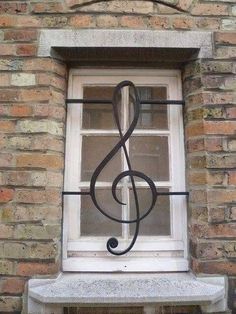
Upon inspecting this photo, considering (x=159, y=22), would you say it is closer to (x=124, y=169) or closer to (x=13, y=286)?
(x=124, y=169)

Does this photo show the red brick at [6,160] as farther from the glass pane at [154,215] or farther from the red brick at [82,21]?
the red brick at [82,21]

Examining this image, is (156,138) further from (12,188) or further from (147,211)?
(12,188)

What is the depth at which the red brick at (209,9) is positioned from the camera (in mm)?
1894

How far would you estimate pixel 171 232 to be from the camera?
1.88 meters

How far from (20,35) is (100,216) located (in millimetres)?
1150

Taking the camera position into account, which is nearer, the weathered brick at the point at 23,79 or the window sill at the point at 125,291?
the window sill at the point at 125,291

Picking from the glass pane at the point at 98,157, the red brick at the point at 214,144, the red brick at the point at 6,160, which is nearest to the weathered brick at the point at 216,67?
the red brick at the point at 214,144

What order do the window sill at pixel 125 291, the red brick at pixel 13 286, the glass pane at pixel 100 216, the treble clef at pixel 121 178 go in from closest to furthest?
1. the window sill at pixel 125 291
2. the red brick at pixel 13 286
3. the treble clef at pixel 121 178
4. the glass pane at pixel 100 216

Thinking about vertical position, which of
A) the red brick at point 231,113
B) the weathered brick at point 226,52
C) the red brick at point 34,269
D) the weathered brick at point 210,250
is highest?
the weathered brick at point 226,52

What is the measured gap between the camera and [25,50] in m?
1.85

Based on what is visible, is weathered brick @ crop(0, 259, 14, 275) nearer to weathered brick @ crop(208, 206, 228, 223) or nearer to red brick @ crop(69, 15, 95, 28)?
weathered brick @ crop(208, 206, 228, 223)

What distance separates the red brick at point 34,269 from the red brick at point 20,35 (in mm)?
1256

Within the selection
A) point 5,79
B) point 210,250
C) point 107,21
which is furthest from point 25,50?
point 210,250

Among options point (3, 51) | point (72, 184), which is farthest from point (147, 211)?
point (3, 51)
